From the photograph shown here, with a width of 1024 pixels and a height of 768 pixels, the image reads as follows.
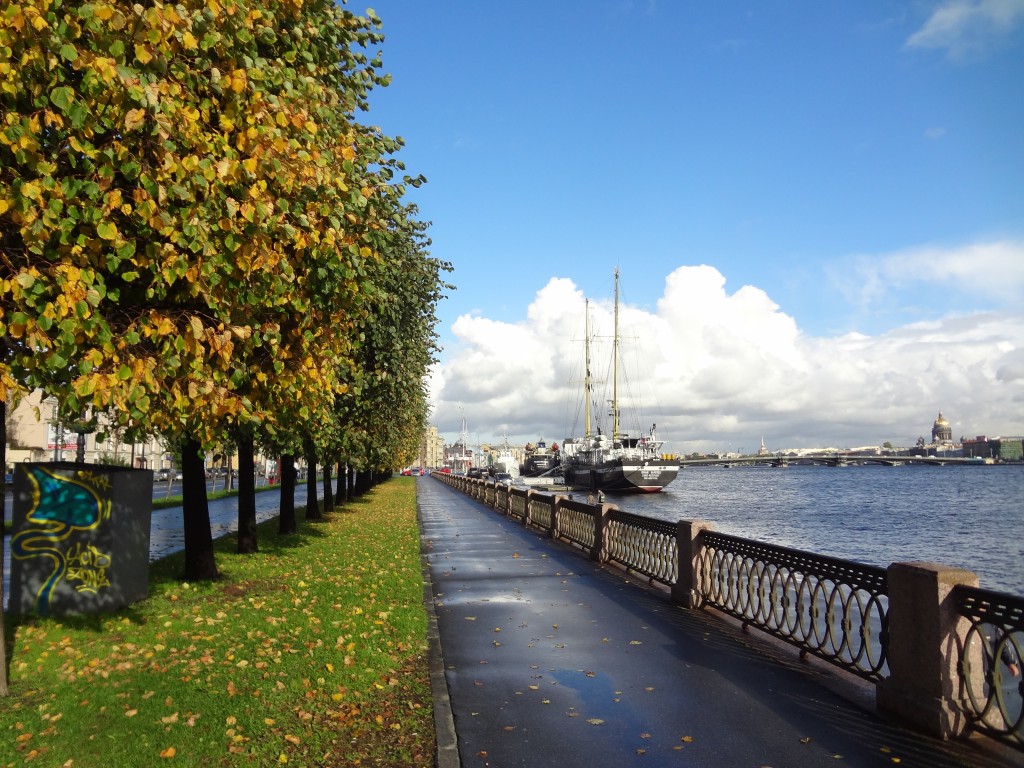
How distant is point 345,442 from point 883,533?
3606cm

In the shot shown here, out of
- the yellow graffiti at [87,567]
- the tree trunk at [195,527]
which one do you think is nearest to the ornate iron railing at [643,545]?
the tree trunk at [195,527]

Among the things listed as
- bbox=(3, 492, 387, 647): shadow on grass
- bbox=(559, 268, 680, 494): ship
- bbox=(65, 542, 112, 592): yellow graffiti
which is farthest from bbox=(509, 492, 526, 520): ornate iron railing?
bbox=(559, 268, 680, 494): ship

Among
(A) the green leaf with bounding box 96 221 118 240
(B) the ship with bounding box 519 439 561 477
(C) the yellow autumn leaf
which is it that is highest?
(C) the yellow autumn leaf

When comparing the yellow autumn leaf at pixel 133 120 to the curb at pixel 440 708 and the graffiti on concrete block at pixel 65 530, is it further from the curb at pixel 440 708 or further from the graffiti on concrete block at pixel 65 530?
Result: the graffiti on concrete block at pixel 65 530

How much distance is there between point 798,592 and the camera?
26.8 ft

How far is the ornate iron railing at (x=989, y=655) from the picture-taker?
5.26 metres

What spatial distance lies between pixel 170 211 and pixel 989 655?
268 inches

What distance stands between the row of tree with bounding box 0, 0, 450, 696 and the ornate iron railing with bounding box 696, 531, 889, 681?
17.1 ft

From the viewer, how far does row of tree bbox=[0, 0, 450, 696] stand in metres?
5.11

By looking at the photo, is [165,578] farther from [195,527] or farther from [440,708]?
[440,708]

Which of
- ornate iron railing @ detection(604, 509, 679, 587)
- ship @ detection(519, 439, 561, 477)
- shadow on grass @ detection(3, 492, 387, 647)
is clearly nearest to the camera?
shadow on grass @ detection(3, 492, 387, 647)

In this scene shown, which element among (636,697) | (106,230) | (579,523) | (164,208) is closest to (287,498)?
(579,523)

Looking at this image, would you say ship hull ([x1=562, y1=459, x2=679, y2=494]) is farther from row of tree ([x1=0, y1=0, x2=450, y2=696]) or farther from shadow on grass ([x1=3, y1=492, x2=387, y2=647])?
row of tree ([x1=0, y1=0, x2=450, y2=696])

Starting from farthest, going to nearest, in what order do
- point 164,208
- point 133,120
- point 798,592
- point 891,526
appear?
point 891,526, point 798,592, point 164,208, point 133,120
